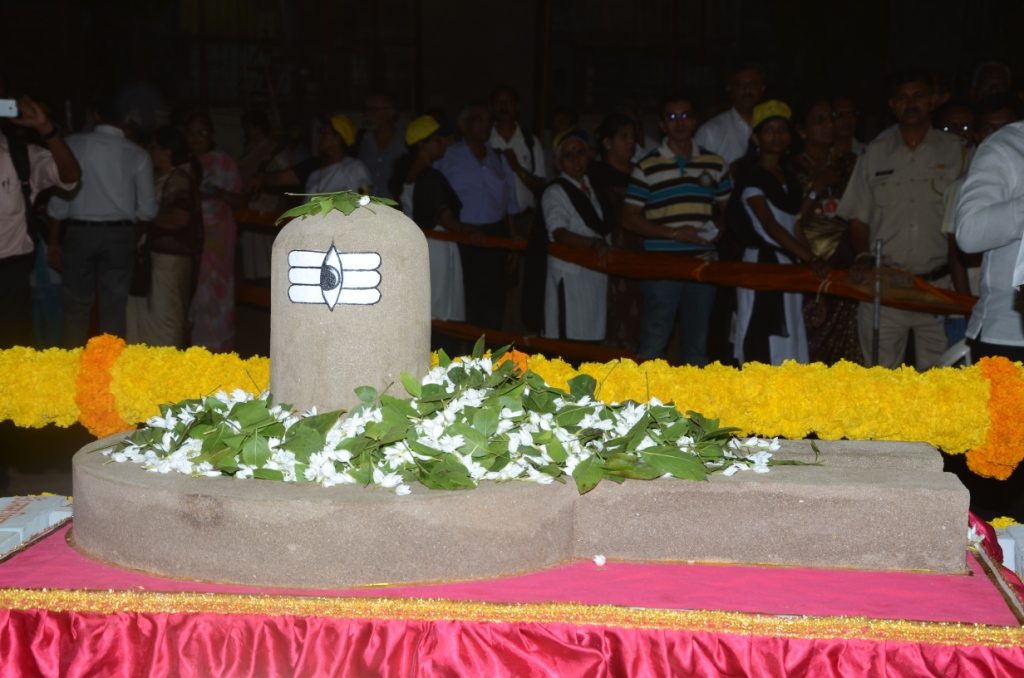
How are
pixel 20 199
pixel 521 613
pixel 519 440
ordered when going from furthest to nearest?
pixel 20 199, pixel 519 440, pixel 521 613

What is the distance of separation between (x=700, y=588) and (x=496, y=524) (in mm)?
599

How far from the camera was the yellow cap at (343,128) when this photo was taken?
30.8 feet

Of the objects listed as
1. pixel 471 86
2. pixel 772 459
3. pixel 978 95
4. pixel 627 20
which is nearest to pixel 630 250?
pixel 978 95

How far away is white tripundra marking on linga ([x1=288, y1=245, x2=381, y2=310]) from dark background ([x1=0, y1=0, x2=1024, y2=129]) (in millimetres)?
10861

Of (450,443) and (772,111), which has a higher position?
(772,111)

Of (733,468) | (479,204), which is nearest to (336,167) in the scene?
(479,204)

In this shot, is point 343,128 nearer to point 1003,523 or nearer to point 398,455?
point 1003,523

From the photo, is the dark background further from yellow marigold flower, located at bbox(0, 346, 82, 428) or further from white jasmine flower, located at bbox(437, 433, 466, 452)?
white jasmine flower, located at bbox(437, 433, 466, 452)

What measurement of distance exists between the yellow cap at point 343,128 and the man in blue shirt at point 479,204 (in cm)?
75

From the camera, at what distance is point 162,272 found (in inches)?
343

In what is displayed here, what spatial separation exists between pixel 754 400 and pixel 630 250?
10.1 feet

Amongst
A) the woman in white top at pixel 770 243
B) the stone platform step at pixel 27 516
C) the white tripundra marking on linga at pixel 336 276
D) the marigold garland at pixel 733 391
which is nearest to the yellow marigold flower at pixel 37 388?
the marigold garland at pixel 733 391

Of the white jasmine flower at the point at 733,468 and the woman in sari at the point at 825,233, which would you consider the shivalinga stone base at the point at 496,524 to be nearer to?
the white jasmine flower at the point at 733,468

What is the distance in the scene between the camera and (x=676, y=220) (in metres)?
7.86
